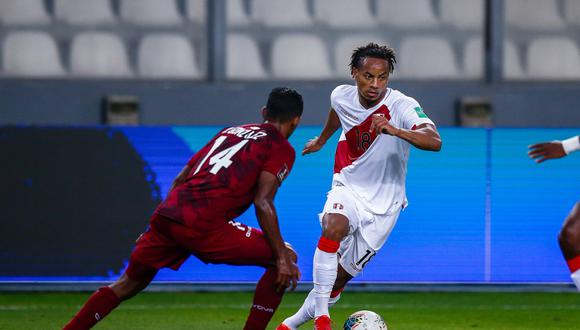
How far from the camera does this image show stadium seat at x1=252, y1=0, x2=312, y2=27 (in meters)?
13.2

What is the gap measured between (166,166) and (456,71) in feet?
14.3

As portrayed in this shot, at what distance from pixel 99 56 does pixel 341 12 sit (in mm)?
2646

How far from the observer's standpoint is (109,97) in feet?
40.4

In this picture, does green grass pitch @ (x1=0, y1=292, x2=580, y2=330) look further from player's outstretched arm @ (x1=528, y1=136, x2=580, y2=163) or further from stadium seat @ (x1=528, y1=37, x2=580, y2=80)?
stadium seat @ (x1=528, y1=37, x2=580, y2=80)

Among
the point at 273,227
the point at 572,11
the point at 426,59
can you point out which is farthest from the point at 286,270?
the point at 572,11

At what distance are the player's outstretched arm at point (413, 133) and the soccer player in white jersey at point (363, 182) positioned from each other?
17 cm

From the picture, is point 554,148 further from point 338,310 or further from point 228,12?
point 228,12

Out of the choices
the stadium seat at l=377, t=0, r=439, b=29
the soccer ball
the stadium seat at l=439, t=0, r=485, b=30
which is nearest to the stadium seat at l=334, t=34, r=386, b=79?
the stadium seat at l=377, t=0, r=439, b=29

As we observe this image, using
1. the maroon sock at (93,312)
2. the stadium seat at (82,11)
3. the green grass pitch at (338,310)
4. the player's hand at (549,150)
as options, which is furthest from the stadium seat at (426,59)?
the maroon sock at (93,312)

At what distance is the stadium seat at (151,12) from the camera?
1294 centimetres

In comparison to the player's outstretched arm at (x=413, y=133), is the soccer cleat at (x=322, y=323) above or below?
below

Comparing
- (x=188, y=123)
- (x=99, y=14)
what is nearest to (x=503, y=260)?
(x=188, y=123)

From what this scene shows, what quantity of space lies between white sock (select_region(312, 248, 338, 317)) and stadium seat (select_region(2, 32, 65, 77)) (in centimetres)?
635

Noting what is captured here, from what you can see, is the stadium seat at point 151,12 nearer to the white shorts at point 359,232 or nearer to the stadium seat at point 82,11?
the stadium seat at point 82,11
